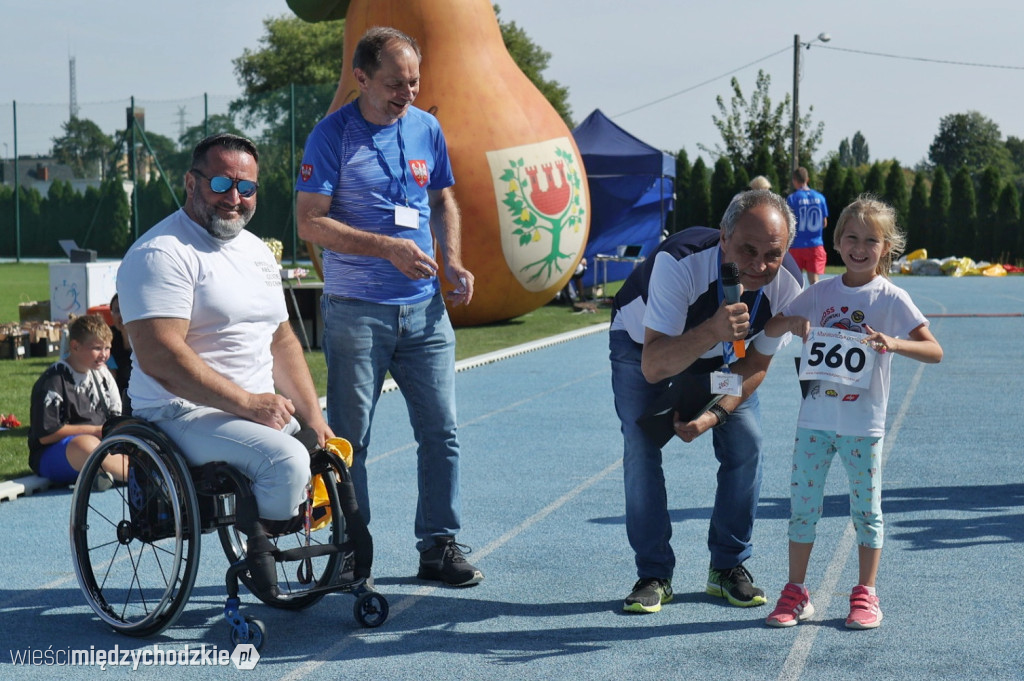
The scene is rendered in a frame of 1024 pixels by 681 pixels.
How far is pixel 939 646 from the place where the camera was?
403 centimetres

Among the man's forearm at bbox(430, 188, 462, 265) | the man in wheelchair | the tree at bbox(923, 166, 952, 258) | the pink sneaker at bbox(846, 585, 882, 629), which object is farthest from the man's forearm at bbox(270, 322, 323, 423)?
the tree at bbox(923, 166, 952, 258)

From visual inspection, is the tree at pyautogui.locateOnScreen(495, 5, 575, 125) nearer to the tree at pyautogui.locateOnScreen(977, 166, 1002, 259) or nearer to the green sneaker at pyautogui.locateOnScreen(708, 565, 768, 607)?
the tree at pyautogui.locateOnScreen(977, 166, 1002, 259)

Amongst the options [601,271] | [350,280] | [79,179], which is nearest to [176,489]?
[350,280]

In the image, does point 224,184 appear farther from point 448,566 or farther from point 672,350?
point 448,566

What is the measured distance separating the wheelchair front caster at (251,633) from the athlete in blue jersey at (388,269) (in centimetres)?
71

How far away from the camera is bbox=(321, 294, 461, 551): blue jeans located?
15.3ft

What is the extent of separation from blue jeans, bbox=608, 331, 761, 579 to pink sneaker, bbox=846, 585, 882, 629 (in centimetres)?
47

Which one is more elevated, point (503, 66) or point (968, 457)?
point (503, 66)

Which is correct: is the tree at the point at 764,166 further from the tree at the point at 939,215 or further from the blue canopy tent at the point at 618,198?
the blue canopy tent at the point at 618,198

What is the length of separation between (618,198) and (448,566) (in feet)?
67.4

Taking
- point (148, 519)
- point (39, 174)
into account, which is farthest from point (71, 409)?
point (39, 174)

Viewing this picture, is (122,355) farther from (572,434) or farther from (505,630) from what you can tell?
(505,630)

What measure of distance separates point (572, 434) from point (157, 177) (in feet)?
81.2

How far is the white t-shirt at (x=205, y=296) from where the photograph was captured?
4008 mm
